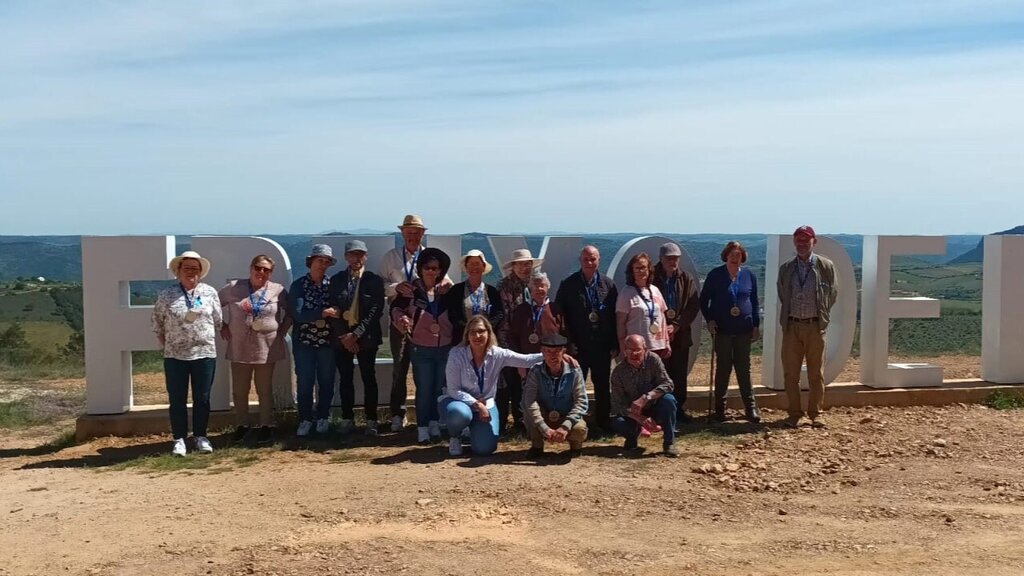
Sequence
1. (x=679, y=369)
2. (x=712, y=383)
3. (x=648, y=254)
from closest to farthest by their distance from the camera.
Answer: (x=679, y=369) → (x=712, y=383) → (x=648, y=254)

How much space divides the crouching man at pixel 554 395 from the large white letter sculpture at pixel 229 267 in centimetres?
259

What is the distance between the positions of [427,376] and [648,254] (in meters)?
2.79

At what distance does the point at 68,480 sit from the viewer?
7266 millimetres

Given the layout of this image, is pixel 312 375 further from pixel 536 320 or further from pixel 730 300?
pixel 730 300

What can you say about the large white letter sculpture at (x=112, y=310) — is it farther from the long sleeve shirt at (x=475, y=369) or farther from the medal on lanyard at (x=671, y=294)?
the medal on lanyard at (x=671, y=294)

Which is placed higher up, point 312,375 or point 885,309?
point 885,309

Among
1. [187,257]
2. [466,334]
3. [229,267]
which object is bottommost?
[466,334]

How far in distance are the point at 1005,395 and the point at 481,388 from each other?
5.97m

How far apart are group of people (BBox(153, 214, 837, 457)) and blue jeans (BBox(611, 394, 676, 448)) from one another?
12mm

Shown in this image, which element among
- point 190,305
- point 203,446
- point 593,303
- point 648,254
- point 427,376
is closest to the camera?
point 190,305

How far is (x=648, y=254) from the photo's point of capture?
970 centimetres

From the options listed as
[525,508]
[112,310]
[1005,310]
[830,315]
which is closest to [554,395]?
[525,508]

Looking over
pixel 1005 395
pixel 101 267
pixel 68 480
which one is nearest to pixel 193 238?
pixel 101 267

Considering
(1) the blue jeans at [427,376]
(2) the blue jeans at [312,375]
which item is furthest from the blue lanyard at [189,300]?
(1) the blue jeans at [427,376]
